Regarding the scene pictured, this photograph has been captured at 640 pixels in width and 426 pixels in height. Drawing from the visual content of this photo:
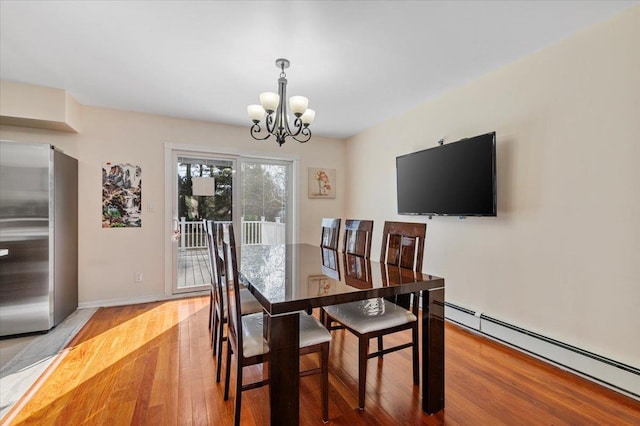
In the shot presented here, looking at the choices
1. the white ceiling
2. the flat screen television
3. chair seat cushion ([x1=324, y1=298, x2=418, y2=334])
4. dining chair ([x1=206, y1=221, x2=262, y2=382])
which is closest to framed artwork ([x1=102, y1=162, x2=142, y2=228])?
the white ceiling

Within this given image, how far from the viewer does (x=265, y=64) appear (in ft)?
8.33

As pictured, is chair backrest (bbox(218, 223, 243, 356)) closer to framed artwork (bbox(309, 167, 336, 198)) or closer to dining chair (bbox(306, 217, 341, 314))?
dining chair (bbox(306, 217, 341, 314))

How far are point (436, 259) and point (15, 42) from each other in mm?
4180

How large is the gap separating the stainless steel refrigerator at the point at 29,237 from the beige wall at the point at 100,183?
22.4 inches

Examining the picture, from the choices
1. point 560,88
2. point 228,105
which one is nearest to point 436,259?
point 560,88

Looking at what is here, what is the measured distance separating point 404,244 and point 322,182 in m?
2.88

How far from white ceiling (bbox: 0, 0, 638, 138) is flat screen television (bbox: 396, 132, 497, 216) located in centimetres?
69

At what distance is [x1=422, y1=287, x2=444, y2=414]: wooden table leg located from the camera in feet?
5.56

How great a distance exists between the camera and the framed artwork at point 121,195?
142 inches

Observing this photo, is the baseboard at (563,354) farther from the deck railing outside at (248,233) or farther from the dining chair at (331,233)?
the deck railing outside at (248,233)

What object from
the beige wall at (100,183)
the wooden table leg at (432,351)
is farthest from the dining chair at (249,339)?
the beige wall at (100,183)

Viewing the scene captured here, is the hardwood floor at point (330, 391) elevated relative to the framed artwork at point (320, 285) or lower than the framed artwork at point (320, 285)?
lower

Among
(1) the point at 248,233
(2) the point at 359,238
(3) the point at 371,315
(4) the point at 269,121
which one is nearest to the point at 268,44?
(4) the point at 269,121

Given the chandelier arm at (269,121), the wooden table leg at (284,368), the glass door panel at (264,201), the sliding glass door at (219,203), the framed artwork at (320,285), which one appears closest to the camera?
the wooden table leg at (284,368)
